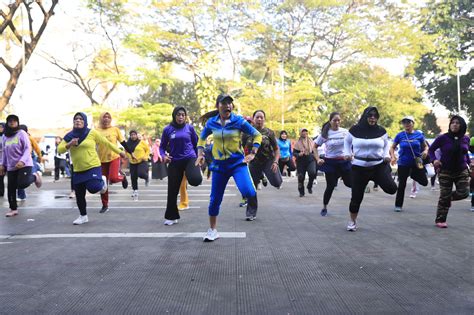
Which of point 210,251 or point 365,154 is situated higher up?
point 365,154

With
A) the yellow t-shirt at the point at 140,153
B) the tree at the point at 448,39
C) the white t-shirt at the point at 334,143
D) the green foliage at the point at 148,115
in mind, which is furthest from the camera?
the tree at the point at 448,39

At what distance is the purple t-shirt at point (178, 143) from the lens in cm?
762

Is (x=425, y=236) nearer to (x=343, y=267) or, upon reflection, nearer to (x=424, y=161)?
(x=343, y=267)

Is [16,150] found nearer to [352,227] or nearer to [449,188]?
[352,227]

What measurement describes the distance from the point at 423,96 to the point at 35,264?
3611 centimetres

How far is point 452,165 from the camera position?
284 inches

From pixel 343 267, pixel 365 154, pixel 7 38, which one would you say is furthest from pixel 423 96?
pixel 343 267

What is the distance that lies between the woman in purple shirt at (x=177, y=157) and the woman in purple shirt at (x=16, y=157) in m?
2.68

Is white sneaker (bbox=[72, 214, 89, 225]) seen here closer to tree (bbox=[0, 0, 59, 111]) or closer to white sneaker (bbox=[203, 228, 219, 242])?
white sneaker (bbox=[203, 228, 219, 242])

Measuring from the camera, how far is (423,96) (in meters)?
36.6

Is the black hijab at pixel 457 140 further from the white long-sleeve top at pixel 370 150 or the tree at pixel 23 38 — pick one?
the tree at pixel 23 38

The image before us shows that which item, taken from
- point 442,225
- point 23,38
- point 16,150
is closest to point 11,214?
point 16,150

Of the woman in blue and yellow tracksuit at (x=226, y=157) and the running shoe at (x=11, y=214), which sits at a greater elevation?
the woman in blue and yellow tracksuit at (x=226, y=157)

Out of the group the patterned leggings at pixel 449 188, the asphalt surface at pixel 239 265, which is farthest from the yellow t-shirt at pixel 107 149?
the patterned leggings at pixel 449 188
